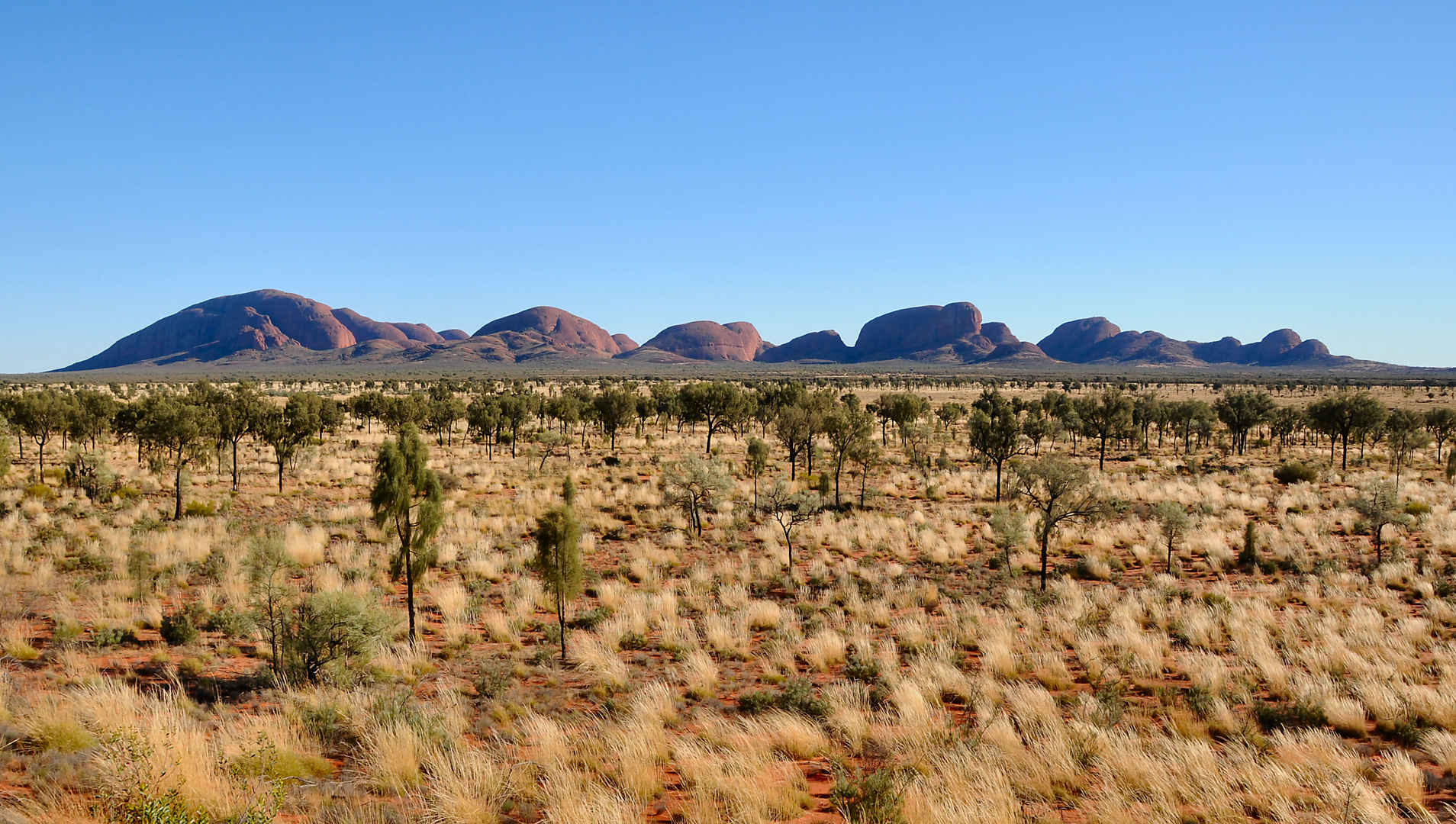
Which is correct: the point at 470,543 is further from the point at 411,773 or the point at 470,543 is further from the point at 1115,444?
the point at 1115,444

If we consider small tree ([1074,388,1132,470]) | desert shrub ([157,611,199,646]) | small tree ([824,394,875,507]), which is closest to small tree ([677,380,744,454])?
small tree ([824,394,875,507])

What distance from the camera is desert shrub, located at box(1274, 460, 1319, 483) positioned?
115 feet

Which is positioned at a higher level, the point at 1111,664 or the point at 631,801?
the point at 631,801

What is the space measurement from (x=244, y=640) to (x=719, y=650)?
31.0 feet

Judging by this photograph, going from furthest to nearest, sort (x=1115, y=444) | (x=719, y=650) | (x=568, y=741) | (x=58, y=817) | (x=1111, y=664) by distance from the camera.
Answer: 1. (x=1115, y=444)
2. (x=719, y=650)
3. (x=1111, y=664)
4. (x=568, y=741)
5. (x=58, y=817)

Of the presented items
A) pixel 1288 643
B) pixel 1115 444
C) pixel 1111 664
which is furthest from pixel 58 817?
pixel 1115 444

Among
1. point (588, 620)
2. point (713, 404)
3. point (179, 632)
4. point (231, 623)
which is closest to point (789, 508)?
point (588, 620)

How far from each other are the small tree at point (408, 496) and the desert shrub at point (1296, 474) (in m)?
41.7

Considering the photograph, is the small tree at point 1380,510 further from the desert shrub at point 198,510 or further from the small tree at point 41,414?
the small tree at point 41,414

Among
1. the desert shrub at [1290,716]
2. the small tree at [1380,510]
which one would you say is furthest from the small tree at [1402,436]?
the desert shrub at [1290,716]

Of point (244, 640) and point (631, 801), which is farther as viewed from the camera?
point (244, 640)

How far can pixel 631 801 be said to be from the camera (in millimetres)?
6930

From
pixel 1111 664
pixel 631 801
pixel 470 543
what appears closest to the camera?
pixel 631 801

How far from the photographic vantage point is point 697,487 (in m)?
30.0
